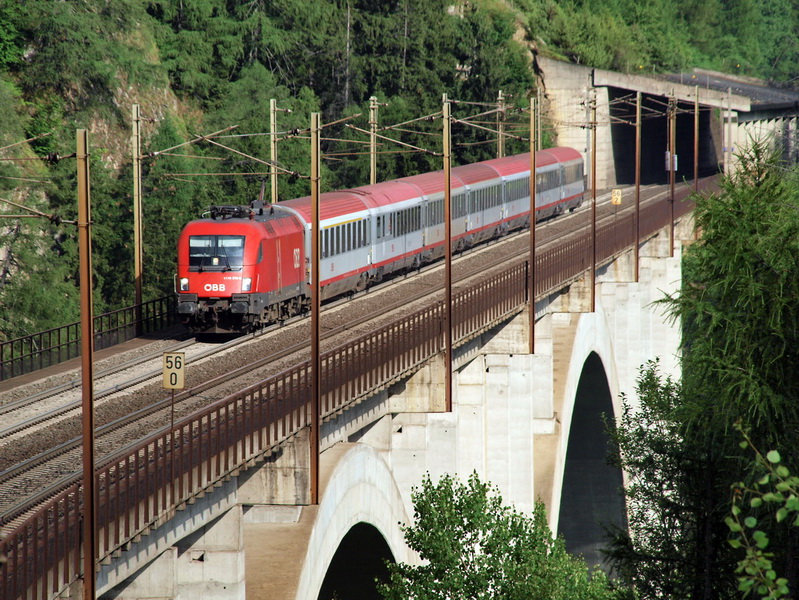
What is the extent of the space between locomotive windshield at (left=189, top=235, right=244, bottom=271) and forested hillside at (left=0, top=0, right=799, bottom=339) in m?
6.39

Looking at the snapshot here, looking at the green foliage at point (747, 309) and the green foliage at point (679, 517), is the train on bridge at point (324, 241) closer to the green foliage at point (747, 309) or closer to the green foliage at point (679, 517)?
the green foliage at point (747, 309)

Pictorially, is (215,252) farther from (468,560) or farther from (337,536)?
(337,536)

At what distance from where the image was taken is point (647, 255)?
207 ft

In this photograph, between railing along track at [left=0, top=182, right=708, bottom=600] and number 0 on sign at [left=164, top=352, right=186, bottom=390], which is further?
number 0 on sign at [left=164, top=352, right=186, bottom=390]

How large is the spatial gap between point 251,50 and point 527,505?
5309cm

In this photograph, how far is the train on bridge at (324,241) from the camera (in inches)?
1240

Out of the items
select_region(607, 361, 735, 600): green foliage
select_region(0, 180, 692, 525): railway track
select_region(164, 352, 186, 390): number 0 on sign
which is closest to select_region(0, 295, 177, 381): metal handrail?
select_region(0, 180, 692, 525): railway track

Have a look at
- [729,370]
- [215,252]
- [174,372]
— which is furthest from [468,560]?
[174,372]

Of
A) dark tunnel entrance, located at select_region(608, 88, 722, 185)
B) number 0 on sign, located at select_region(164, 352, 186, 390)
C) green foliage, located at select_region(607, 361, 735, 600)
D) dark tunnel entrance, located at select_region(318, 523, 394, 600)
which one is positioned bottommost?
dark tunnel entrance, located at select_region(318, 523, 394, 600)

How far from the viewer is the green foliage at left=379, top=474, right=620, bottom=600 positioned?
26.4 m

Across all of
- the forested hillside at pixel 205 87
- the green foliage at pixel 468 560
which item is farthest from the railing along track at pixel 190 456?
the forested hillside at pixel 205 87

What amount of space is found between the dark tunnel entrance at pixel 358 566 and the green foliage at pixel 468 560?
902 mm

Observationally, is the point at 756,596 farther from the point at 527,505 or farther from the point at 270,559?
the point at 527,505

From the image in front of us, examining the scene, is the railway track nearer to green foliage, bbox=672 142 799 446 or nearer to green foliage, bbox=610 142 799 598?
green foliage, bbox=610 142 799 598
